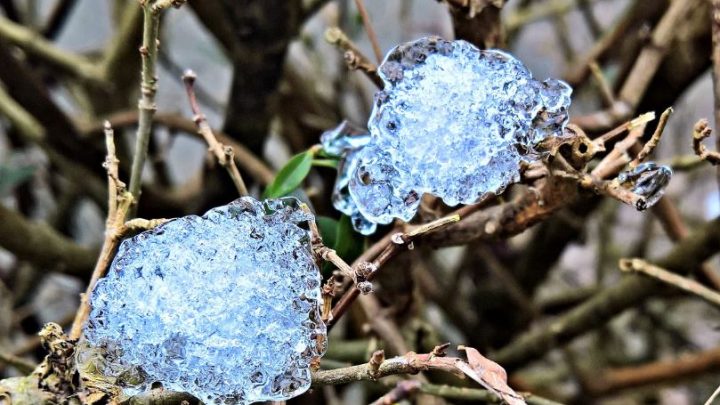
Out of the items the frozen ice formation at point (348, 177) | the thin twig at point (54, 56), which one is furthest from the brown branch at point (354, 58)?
the thin twig at point (54, 56)

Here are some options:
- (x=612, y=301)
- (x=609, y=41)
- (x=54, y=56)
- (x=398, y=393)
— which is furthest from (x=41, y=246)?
(x=609, y=41)

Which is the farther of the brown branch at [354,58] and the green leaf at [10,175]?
the green leaf at [10,175]

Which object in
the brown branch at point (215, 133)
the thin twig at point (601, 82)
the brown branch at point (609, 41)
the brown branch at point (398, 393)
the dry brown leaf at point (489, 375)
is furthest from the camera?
the brown branch at point (609, 41)

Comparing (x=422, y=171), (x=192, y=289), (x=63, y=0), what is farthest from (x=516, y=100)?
(x=63, y=0)

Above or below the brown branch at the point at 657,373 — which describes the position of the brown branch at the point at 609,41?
above

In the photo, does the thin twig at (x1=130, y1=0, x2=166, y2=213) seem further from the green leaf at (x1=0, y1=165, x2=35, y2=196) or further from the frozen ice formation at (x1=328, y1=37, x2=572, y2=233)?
the green leaf at (x1=0, y1=165, x2=35, y2=196)

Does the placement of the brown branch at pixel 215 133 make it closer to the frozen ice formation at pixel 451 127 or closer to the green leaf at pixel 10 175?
the green leaf at pixel 10 175
